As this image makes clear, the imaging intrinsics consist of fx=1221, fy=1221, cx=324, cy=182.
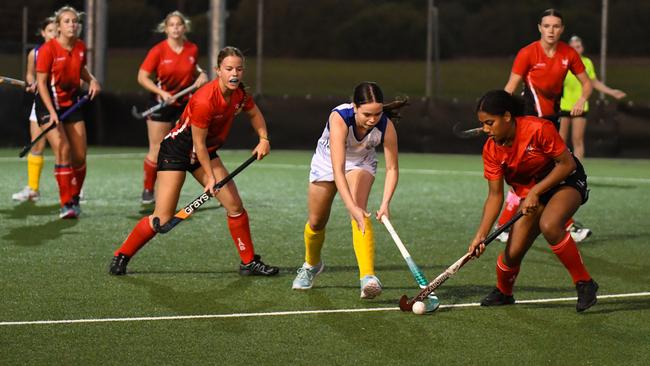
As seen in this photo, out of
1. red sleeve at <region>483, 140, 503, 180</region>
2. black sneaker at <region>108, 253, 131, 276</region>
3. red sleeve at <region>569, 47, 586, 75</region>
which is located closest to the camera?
red sleeve at <region>483, 140, 503, 180</region>

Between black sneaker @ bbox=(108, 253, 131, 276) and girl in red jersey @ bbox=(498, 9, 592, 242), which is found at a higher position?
girl in red jersey @ bbox=(498, 9, 592, 242)

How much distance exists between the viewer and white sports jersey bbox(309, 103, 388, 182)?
6.16 meters

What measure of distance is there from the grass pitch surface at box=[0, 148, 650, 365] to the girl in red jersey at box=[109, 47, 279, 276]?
16 centimetres

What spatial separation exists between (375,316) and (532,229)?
0.90m

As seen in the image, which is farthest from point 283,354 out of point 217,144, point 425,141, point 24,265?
point 425,141

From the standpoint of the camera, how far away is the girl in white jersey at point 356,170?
5992 mm

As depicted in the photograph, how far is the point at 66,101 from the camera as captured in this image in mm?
9695

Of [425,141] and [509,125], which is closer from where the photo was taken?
[509,125]

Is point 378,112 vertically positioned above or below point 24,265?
above

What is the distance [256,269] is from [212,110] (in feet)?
3.21

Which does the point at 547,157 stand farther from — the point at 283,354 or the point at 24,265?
the point at 24,265

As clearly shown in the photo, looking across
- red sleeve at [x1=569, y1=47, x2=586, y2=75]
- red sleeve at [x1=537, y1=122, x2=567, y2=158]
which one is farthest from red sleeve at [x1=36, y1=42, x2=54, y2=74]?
red sleeve at [x1=537, y1=122, x2=567, y2=158]

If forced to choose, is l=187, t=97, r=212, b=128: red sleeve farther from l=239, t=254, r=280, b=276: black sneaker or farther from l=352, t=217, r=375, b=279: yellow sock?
l=352, t=217, r=375, b=279: yellow sock

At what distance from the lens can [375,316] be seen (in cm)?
587
